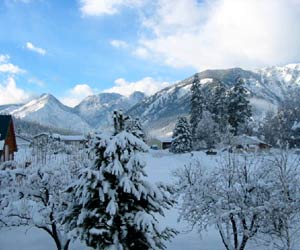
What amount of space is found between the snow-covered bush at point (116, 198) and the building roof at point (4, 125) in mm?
19061

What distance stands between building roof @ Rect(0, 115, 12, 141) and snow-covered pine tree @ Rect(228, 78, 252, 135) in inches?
1590

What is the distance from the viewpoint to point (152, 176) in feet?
123

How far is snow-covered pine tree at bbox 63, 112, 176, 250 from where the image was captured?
29.9ft

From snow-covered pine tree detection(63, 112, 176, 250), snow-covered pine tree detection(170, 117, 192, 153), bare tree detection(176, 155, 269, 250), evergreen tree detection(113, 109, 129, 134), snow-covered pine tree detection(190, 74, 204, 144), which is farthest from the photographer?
snow-covered pine tree detection(190, 74, 204, 144)

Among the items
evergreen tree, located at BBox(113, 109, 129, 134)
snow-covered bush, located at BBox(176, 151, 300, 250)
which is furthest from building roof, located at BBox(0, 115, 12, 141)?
evergreen tree, located at BBox(113, 109, 129, 134)

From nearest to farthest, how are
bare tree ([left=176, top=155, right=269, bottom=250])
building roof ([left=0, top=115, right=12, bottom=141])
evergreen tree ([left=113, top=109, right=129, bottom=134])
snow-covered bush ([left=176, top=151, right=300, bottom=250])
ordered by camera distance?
evergreen tree ([left=113, top=109, right=129, bottom=134]) < snow-covered bush ([left=176, top=151, right=300, bottom=250]) < bare tree ([left=176, top=155, right=269, bottom=250]) < building roof ([left=0, top=115, right=12, bottom=141])

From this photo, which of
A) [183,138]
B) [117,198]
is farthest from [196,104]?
[117,198]

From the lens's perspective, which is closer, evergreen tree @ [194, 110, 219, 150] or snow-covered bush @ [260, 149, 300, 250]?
snow-covered bush @ [260, 149, 300, 250]

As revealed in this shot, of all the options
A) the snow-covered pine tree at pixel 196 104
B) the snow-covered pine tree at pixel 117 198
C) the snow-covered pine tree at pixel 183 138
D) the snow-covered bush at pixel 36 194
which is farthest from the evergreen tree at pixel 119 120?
the snow-covered pine tree at pixel 196 104

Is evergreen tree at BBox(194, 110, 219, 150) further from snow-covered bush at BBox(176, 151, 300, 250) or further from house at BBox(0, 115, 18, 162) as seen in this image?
snow-covered bush at BBox(176, 151, 300, 250)

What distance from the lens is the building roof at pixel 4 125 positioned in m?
26.4

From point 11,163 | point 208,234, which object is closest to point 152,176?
point 208,234

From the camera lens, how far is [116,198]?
30.4ft

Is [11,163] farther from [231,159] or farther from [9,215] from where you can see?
[231,159]
